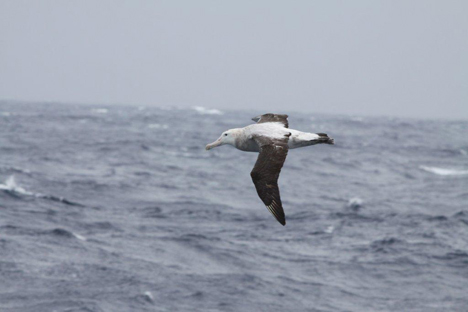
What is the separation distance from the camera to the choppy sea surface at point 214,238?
80.5 ft

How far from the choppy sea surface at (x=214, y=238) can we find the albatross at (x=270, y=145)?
13.0 meters

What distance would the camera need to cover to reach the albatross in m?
9.87

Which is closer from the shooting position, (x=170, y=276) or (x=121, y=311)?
(x=121, y=311)

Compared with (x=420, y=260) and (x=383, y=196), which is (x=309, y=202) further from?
(x=420, y=260)

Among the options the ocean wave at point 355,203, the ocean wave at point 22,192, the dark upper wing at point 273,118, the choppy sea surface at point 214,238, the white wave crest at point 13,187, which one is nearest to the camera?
the dark upper wing at point 273,118

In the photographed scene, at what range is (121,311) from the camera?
22.2 meters

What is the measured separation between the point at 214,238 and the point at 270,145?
72.0ft

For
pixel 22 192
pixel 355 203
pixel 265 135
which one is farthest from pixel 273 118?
pixel 355 203

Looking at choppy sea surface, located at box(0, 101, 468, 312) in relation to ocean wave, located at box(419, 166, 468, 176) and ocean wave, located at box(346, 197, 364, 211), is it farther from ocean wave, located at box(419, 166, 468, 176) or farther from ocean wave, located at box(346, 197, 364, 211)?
ocean wave, located at box(419, 166, 468, 176)

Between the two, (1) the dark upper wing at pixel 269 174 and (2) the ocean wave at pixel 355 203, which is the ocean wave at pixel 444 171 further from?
(1) the dark upper wing at pixel 269 174

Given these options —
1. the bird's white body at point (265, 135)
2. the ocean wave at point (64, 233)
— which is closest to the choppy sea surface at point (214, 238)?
the ocean wave at point (64, 233)

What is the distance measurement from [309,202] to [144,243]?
14.7 meters

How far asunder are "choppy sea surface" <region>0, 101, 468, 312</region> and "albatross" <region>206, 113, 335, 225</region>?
1295cm

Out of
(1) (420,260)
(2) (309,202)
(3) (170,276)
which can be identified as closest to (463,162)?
(2) (309,202)
